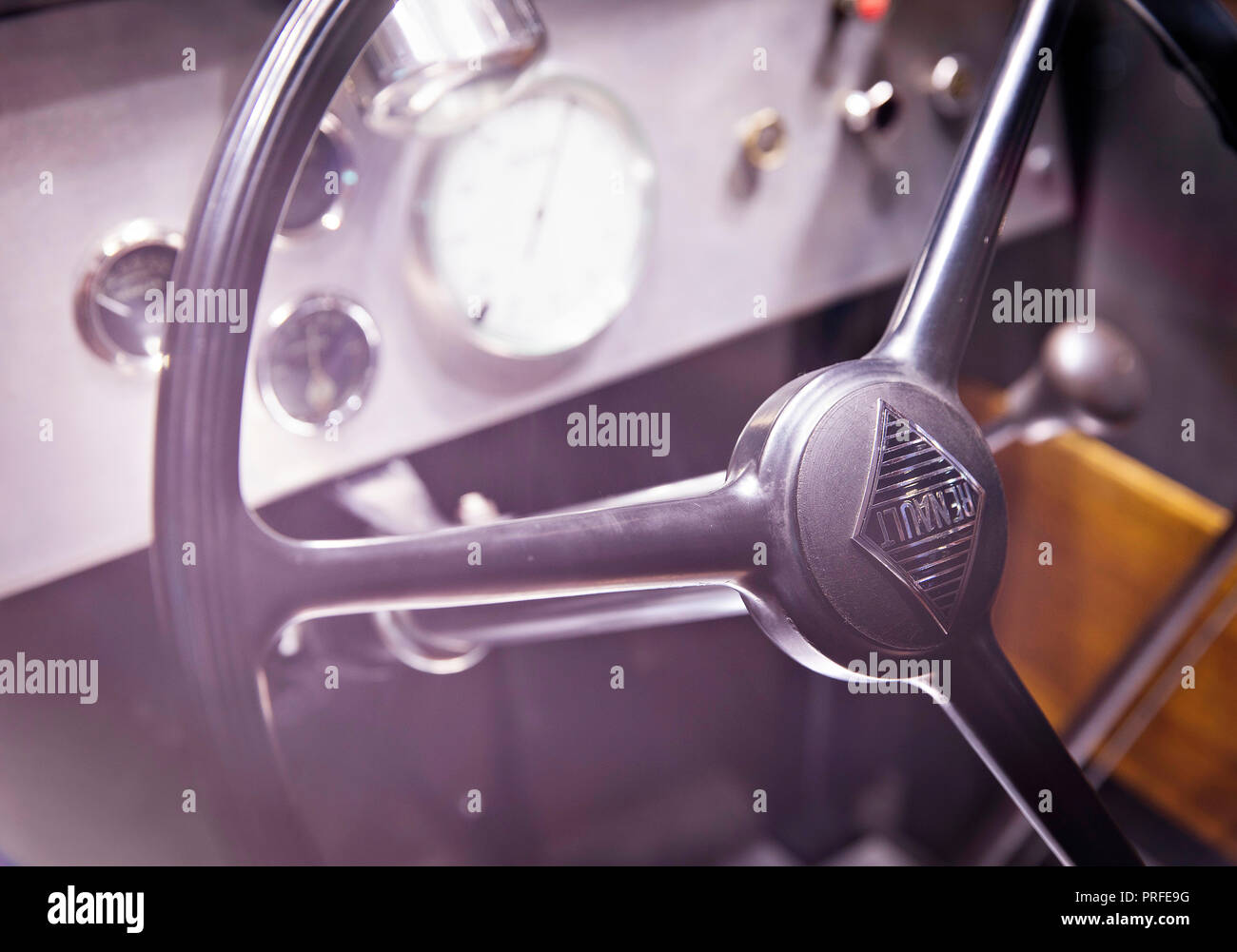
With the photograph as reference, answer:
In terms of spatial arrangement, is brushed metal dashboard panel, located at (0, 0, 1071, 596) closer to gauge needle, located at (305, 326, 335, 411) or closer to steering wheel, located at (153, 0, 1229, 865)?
gauge needle, located at (305, 326, 335, 411)

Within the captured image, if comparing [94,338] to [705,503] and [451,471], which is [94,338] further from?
[705,503]

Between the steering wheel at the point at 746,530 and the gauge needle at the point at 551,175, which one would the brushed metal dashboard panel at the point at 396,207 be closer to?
the gauge needle at the point at 551,175

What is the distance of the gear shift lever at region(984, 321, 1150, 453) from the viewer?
963mm

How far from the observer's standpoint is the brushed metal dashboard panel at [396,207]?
608mm

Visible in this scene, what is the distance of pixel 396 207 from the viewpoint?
716 millimetres

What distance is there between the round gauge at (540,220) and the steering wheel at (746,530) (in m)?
0.33

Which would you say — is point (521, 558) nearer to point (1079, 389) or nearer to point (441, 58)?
point (441, 58)

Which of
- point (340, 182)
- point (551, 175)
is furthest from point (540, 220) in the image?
point (340, 182)

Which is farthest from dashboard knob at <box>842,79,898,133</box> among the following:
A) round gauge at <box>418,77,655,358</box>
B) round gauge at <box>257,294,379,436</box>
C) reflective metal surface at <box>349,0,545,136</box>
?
round gauge at <box>257,294,379,436</box>

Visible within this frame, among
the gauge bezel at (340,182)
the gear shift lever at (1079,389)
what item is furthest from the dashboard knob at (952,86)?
the gauge bezel at (340,182)

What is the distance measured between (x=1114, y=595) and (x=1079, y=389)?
396mm

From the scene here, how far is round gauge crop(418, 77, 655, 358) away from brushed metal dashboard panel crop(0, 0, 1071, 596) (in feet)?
0.07

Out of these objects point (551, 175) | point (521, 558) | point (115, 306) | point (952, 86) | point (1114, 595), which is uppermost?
point (952, 86)
